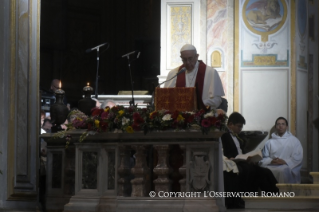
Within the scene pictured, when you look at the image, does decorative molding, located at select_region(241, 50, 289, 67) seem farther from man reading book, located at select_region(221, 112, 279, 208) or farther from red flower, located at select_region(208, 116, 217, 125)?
red flower, located at select_region(208, 116, 217, 125)

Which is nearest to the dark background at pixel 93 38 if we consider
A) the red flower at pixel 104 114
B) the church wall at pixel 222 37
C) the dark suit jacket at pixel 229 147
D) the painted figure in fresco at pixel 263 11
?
the church wall at pixel 222 37

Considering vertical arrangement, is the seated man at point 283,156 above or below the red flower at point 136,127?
below

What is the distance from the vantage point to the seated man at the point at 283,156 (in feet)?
33.0

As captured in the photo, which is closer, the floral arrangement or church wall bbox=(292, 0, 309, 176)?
the floral arrangement

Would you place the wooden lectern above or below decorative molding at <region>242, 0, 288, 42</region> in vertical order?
below

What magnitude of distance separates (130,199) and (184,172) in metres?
0.59

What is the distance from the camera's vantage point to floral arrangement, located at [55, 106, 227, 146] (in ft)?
24.5

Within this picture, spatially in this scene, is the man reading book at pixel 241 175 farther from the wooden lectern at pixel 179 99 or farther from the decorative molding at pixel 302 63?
the decorative molding at pixel 302 63

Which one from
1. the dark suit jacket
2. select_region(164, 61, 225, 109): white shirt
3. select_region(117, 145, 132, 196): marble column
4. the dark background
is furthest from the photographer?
the dark background

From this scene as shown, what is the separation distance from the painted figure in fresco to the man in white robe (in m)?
4.13

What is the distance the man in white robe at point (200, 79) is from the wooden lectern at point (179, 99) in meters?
0.36

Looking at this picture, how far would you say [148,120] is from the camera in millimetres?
7637

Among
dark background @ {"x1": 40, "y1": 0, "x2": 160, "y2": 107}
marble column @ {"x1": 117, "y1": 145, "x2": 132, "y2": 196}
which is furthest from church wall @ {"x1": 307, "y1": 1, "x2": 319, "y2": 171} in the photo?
marble column @ {"x1": 117, "y1": 145, "x2": 132, "y2": 196}

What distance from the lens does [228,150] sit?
962cm
